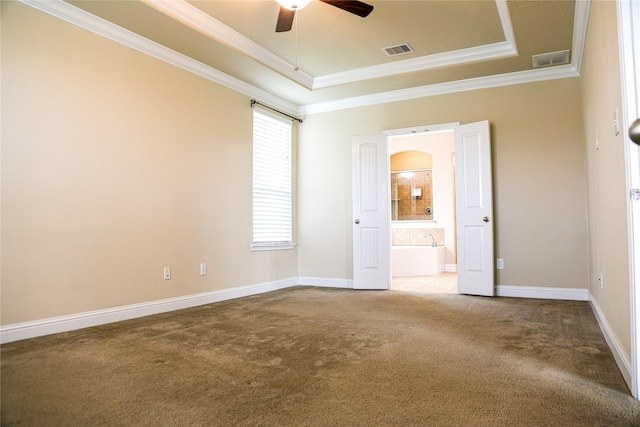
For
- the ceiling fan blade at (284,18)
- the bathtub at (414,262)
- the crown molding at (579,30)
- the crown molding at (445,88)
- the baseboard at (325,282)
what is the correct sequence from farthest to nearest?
the bathtub at (414,262) < the baseboard at (325,282) < the crown molding at (445,88) < the crown molding at (579,30) < the ceiling fan blade at (284,18)

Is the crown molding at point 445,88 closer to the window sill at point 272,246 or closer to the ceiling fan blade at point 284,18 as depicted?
→ the window sill at point 272,246

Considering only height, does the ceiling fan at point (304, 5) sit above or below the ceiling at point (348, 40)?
below

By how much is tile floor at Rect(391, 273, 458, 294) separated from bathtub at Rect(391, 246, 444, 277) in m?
0.25

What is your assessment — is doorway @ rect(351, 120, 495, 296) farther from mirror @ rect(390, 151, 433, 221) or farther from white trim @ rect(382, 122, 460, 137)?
mirror @ rect(390, 151, 433, 221)

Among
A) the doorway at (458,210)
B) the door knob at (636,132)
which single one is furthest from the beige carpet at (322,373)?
the doorway at (458,210)

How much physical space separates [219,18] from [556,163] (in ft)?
13.1

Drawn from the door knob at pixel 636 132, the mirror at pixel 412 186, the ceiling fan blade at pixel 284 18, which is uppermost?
the ceiling fan blade at pixel 284 18

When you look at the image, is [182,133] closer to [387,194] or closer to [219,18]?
[219,18]

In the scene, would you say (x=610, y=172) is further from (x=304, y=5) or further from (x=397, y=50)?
(x=397, y=50)

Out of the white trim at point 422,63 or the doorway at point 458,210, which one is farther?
the doorway at point 458,210

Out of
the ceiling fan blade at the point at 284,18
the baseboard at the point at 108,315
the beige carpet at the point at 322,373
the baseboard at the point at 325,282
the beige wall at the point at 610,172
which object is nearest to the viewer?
the beige carpet at the point at 322,373

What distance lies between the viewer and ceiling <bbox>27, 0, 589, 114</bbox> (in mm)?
3637

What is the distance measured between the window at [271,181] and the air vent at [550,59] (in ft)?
10.6

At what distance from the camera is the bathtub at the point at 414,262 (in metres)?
7.53
